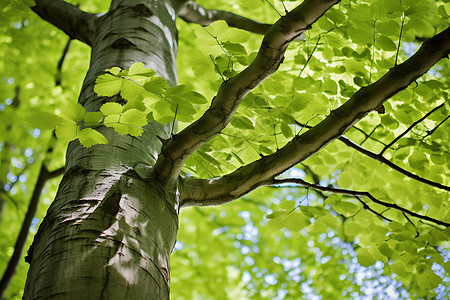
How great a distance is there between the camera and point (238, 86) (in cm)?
121

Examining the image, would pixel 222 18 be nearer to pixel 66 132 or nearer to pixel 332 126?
pixel 332 126

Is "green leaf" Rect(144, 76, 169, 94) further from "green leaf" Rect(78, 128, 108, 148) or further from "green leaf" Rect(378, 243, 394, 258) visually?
"green leaf" Rect(378, 243, 394, 258)

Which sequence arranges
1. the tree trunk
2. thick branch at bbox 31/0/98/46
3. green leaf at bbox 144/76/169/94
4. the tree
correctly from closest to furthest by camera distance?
the tree trunk < the tree < green leaf at bbox 144/76/169/94 < thick branch at bbox 31/0/98/46

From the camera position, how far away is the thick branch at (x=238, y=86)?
3.58ft

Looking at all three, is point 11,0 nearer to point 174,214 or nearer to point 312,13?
point 174,214

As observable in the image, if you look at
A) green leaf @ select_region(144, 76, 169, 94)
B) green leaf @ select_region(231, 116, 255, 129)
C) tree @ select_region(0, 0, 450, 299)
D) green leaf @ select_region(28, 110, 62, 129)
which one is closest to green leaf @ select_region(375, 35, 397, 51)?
tree @ select_region(0, 0, 450, 299)

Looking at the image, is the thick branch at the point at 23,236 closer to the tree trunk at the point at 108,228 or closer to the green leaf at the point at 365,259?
the tree trunk at the point at 108,228

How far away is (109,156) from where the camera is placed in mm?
1375

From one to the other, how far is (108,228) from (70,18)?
79.8 inches

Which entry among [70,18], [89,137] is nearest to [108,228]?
[89,137]

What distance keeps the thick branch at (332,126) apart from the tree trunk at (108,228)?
237mm

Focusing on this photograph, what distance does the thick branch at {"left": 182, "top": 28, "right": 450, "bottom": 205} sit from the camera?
1.26 metres

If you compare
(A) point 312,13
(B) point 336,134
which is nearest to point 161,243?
(B) point 336,134

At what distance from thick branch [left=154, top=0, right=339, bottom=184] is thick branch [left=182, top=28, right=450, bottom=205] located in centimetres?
26
